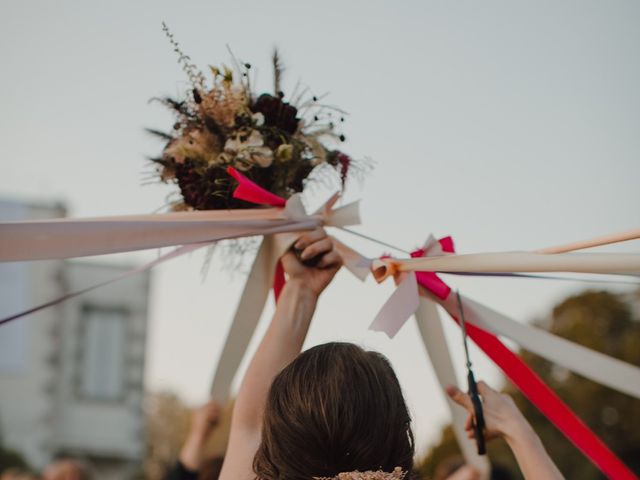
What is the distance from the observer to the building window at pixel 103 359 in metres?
42.2

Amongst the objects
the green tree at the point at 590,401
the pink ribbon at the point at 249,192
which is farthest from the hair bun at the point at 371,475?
the green tree at the point at 590,401

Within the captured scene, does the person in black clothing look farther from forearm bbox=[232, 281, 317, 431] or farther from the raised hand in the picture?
forearm bbox=[232, 281, 317, 431]

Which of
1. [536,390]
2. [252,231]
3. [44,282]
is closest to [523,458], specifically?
[536,390]

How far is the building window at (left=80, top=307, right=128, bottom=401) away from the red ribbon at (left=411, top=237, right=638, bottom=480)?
39.5m

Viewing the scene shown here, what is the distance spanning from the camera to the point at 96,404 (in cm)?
4200

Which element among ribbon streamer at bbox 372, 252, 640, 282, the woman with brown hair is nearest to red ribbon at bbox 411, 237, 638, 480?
ribbon streamer at bbox 372, 252, 640, 282

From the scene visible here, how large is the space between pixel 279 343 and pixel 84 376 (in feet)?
135

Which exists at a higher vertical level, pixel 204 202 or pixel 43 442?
pixel 204 202

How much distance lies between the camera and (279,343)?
10.0 feet

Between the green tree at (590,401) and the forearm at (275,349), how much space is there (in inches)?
1054

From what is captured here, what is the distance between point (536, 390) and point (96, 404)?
133ft

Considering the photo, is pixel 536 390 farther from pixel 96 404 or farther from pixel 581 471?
pixel 96 404

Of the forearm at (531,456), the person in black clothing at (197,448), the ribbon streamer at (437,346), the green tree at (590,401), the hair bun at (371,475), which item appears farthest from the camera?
the green tree at (590,401)

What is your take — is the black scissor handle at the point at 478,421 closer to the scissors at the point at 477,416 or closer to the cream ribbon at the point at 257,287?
the scissors at the point at 477,416
